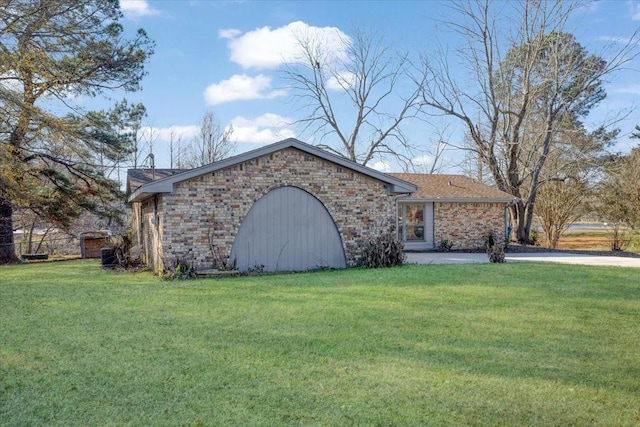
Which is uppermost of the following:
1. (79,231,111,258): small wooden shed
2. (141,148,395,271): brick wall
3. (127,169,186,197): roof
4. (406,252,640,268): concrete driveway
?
(127,169,186,197): roof

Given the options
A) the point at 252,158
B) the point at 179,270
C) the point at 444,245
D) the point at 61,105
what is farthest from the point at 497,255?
the point at 61,105

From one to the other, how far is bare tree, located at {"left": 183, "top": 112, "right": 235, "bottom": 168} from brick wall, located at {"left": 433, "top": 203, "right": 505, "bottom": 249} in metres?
20.2

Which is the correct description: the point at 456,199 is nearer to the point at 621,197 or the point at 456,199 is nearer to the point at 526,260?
the point at 526,260

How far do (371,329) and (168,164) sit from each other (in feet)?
107

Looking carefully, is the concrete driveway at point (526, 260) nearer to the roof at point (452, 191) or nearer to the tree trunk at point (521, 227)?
the roof at point (452, 191)

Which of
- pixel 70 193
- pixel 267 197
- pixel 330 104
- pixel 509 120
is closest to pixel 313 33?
pixel 330 104

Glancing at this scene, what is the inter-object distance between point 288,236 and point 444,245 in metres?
8.99

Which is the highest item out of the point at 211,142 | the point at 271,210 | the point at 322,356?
the point at 211,142

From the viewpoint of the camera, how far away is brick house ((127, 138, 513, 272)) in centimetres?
1188

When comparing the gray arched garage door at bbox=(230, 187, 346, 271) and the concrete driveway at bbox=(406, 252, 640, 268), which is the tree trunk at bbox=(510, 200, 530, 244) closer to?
the concrete driveway at bbox=(406, 252, 640, 268)

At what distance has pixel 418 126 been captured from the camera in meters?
29.8

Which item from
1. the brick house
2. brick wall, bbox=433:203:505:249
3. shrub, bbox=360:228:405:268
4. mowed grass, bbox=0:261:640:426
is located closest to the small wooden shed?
the brick house

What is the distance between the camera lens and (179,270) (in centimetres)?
1144

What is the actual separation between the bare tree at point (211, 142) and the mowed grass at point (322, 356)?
2679 centimetres
